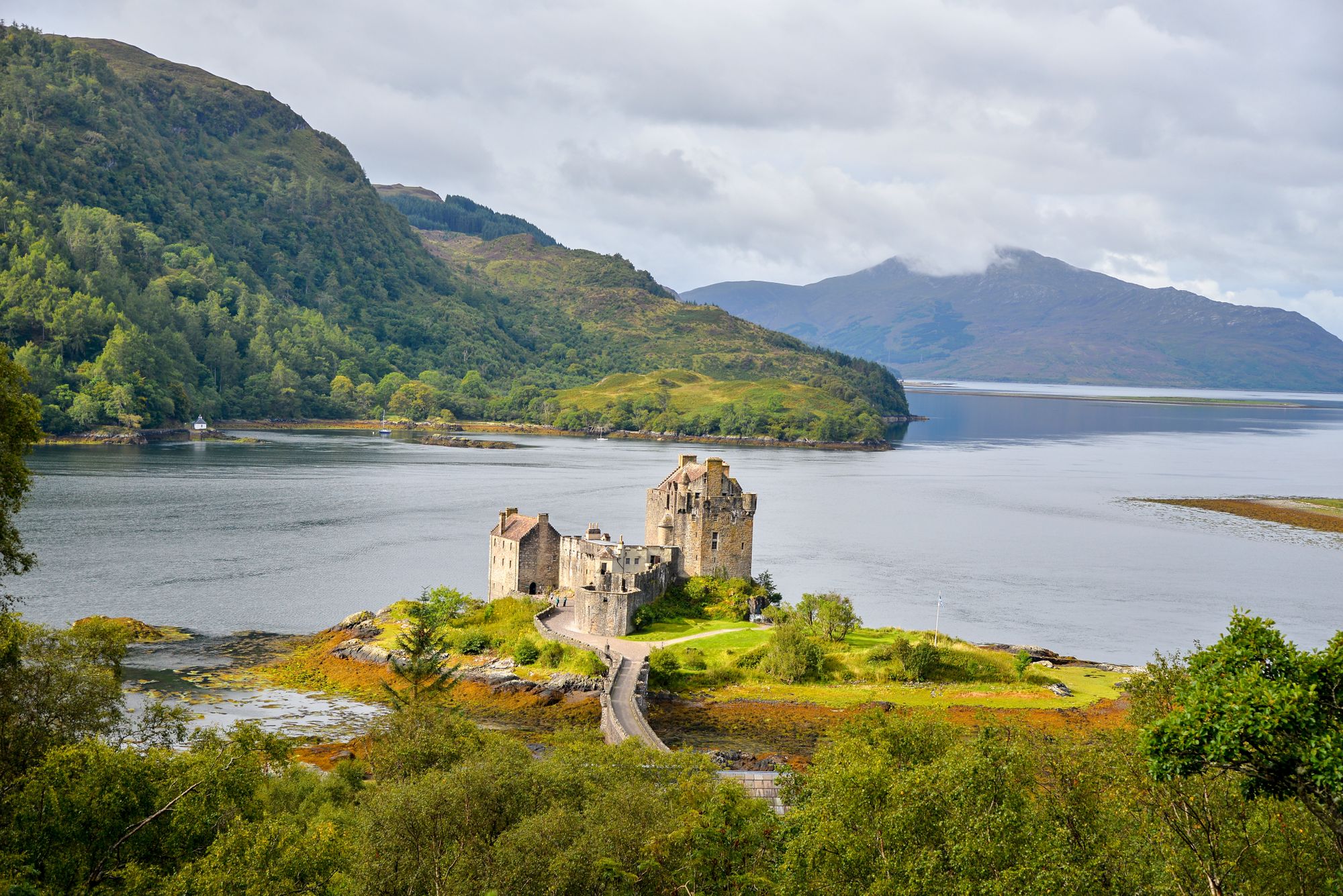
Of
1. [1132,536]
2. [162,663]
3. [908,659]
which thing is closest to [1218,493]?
[1132,536]

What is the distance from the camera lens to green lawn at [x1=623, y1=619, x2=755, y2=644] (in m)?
56.1

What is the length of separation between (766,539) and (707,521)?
116 feet

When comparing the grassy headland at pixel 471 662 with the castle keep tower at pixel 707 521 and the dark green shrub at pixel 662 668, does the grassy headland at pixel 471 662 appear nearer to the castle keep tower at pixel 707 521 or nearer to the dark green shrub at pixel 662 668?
the dark green shrub at pixel 662 668

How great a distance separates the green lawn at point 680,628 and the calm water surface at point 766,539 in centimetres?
1375

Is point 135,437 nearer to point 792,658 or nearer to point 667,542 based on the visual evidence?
point 667,542

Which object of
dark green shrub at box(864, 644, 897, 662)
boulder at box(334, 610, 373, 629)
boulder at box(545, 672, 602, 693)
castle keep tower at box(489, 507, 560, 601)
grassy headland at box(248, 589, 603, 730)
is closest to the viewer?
grassy headland at box(248, 589, 603, 730)

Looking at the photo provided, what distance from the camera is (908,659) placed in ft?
173

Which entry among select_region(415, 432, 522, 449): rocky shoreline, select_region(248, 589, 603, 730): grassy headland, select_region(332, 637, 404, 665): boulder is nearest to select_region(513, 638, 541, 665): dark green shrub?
select_region(248, 589, 603, 730): grassy headland

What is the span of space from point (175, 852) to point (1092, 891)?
54.6 feet

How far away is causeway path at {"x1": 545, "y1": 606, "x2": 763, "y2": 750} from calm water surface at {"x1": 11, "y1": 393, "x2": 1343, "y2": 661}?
1650cm

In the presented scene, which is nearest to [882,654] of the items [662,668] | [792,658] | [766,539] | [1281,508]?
[792,658]

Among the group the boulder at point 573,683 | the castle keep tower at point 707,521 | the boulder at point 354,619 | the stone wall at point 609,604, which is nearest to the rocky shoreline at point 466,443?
the boulder at point 354,619

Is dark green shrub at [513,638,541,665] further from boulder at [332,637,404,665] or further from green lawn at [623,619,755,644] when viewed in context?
boulder at [332,637,404,665]

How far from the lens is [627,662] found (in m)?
50.7
